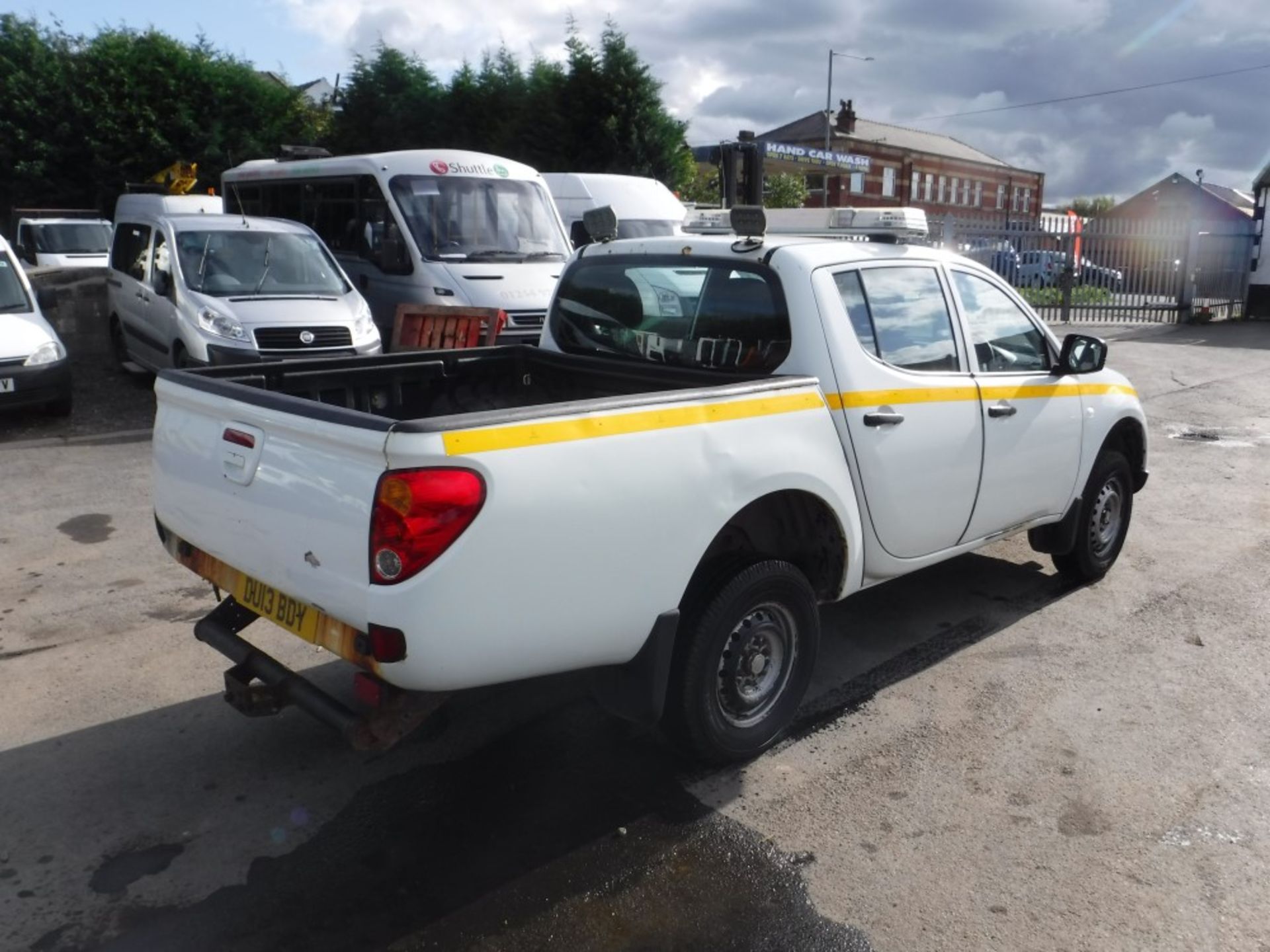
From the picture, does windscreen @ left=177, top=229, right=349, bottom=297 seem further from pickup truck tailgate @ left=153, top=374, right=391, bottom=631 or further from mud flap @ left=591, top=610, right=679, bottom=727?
mud flap @ left=591, top=610, right=679, bottom=727

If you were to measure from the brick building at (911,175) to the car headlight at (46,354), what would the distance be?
4227 centimetres

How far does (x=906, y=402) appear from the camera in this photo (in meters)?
4.42

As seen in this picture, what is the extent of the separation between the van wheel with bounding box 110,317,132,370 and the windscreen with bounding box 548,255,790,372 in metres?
8.78

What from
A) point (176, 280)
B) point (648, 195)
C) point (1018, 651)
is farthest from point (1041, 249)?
point (1018, 651)

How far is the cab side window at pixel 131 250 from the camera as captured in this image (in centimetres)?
1148

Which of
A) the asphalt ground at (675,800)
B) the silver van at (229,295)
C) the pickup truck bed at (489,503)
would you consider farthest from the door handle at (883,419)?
the silver van at (229,295)

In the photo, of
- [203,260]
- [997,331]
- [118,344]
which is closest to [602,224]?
[997,331]

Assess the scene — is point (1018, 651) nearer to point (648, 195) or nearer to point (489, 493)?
point (489, 493)

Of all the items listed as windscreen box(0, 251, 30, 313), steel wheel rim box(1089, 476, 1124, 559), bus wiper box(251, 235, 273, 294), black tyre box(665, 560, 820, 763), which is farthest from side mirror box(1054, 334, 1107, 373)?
windscreen box(0, 251, 30, 313)

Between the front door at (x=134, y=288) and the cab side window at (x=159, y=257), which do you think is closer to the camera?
the cab side window at (x=159, y=257)

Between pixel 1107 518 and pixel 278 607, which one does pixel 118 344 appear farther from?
pixel 1107 518

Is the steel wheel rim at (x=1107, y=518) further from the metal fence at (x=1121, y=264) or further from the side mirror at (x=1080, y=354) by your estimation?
the metal fence at (x=1121, y=264)

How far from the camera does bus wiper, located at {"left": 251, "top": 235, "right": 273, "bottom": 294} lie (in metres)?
10.8

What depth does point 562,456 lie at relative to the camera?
3109 millimetres
